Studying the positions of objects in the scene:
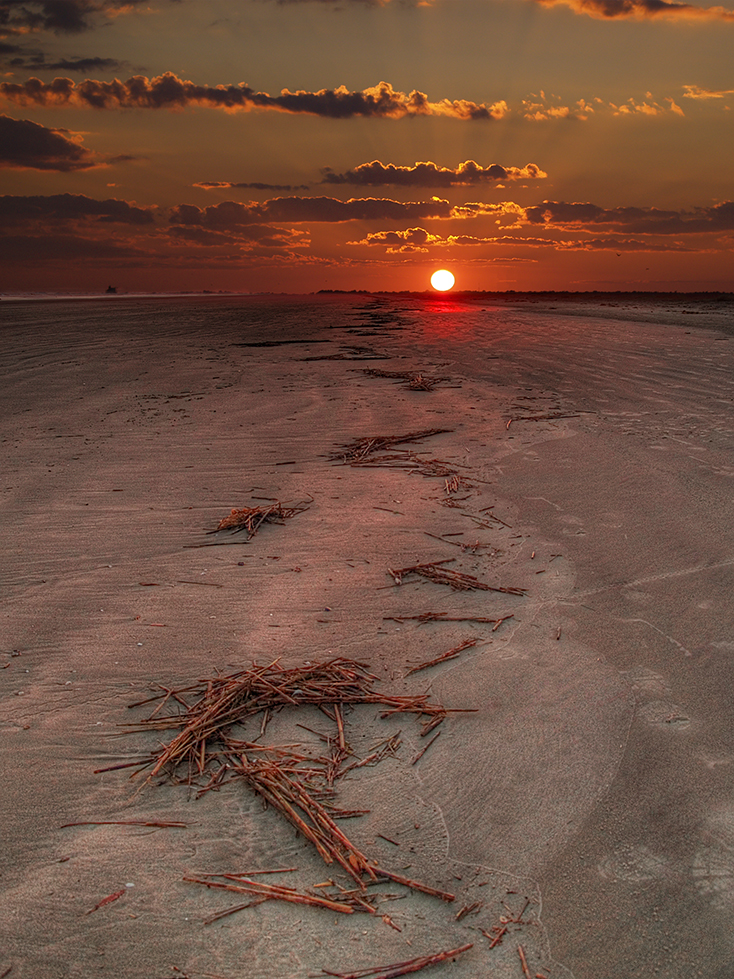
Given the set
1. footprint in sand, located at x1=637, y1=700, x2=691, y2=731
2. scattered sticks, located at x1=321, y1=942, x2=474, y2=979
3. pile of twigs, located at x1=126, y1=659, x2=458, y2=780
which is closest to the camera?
scattered sticks, located at x1=321, y1=942, x2=474, y2=979

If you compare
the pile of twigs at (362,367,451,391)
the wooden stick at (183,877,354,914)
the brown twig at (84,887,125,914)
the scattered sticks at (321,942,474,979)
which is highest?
the pile of twigs at (362,367,451,391)

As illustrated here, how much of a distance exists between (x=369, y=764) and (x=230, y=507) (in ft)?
8.09

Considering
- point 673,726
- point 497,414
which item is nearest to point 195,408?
point 497,414

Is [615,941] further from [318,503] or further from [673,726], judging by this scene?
[318,503]

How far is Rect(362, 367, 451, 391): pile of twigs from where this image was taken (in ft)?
26.7

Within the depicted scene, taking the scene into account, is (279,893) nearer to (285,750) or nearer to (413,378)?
(285,750)

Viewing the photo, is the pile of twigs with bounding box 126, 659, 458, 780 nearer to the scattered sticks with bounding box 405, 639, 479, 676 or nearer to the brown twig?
the scattered sticks with bounding box 405, 639, 479, 676

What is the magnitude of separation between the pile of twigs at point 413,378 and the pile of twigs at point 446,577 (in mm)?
4835

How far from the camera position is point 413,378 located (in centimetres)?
877

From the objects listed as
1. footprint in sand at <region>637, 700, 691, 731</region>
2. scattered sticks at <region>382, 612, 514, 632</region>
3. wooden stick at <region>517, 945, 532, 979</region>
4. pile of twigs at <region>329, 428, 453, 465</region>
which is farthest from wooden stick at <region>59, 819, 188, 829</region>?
pile of twigs at <region>329, 428, 453, 465</region>

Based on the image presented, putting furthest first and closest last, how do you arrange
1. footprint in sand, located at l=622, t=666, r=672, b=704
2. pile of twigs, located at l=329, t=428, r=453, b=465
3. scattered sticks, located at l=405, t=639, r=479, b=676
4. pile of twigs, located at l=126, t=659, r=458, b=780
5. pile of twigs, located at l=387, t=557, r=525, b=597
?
pile of twigs, located at l=329, t=428, r=453, b=465, pile of twigs, located at l=387, t=557, r=525, b=597, scattered sticks, located at l=405, t=639, r=479, b=676, footprint in sand, located at l=622, t=666, r=672, b=704, pile of twigs, located at l=126, t=659, r=458, b=780

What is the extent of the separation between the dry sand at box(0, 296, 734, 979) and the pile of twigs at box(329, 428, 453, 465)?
20 cm

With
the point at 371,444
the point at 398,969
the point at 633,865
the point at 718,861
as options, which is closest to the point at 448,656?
the point at 633,865

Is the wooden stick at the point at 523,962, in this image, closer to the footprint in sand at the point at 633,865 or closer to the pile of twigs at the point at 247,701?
the footprint in sand at the point at 633,865
